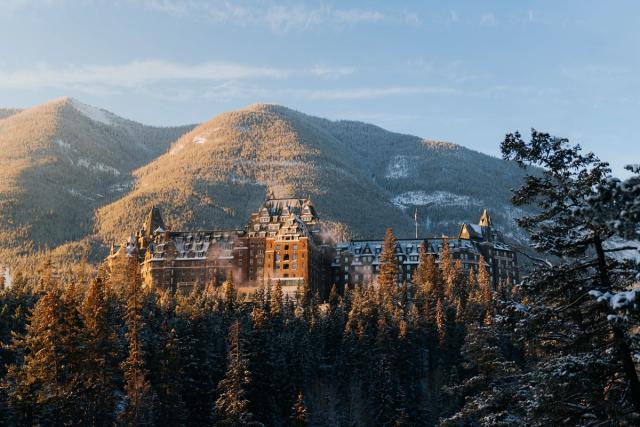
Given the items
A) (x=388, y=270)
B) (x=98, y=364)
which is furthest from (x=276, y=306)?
(x=98, y=364)

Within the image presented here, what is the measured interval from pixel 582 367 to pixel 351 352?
106443 millimetres

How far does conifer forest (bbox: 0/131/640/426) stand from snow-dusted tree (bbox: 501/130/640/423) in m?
0.05

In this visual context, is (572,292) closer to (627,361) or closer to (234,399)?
(627,361)

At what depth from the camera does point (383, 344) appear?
12462 cm

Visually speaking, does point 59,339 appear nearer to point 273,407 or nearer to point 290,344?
point 273,407

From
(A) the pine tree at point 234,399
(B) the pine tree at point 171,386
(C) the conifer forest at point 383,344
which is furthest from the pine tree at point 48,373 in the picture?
(A) the pine tree at point 234,399

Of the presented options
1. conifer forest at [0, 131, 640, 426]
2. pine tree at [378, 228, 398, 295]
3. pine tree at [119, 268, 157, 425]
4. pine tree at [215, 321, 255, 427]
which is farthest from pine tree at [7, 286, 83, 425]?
pine tree at [378, 228, 398, 295]

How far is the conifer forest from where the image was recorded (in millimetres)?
21281

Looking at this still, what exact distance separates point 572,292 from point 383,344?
341 ft

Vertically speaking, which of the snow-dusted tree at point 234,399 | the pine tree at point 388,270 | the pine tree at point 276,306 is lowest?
the snow-dusted tree at point 234,399

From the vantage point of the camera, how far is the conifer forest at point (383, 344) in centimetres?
2128

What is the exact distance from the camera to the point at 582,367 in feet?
68.7

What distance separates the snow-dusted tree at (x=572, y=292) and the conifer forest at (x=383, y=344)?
0.05m

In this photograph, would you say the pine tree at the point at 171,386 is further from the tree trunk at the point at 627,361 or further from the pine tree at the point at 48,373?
the tree trunk at the point at 627,361
